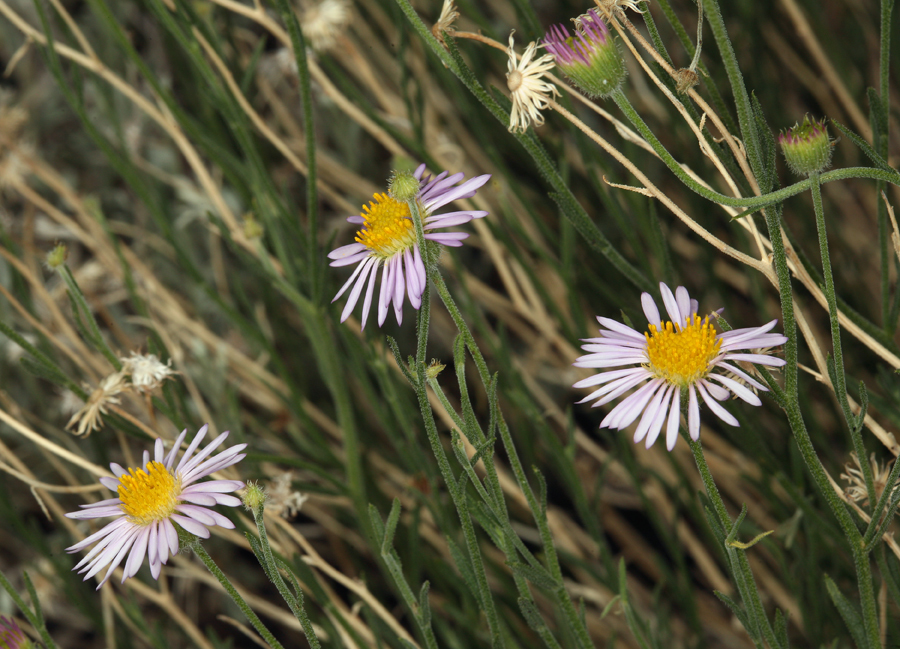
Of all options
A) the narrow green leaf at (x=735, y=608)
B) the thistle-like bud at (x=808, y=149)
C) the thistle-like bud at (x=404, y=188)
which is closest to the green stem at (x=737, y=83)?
the thistle-like bud at (x=808, y=149)

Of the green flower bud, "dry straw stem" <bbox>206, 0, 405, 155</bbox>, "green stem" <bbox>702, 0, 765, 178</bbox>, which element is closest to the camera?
"green stem" <bbox>702, 0, 765, 178</bbox>

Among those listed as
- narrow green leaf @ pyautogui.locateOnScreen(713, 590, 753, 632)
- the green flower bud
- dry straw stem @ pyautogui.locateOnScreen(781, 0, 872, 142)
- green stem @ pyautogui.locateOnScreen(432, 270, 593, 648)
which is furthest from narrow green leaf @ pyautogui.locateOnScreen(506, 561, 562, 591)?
dry straw stem @ pyautogui.locateOnScreen(781, 0, 872, 142)

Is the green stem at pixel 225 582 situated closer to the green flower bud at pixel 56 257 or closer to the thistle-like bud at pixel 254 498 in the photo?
the thistle-like bud at pixel 254 498

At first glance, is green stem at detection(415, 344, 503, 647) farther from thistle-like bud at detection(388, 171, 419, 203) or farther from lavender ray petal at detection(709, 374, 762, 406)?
lavender ray petal at detection(709, 374, 762, 406)

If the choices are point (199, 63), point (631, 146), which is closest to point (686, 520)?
point (631, 146)

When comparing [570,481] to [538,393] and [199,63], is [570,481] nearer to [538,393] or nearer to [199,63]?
[538,393]

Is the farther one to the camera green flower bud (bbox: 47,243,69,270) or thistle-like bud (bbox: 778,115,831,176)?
green flower bud (bbox: 47,243,69,270)
